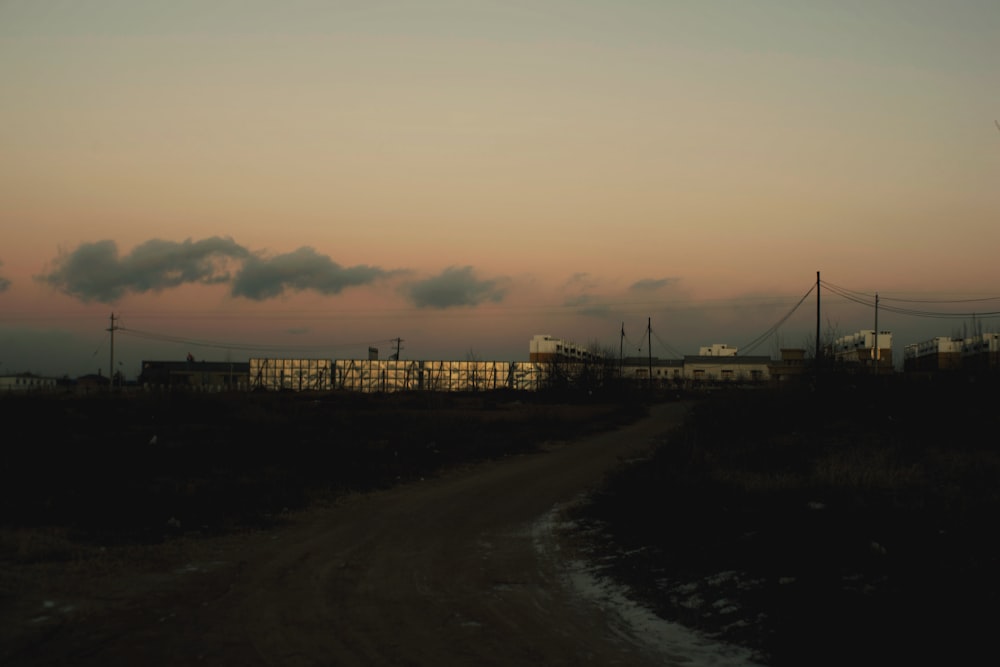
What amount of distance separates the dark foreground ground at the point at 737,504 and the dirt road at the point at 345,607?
0.89 m

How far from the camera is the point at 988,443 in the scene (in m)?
18.0

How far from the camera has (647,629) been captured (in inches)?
315

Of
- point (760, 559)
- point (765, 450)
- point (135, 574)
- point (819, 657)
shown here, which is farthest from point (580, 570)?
point (765, 450)

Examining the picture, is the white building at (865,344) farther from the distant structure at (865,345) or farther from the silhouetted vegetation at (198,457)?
the silhouetted vegetation at (198,457)

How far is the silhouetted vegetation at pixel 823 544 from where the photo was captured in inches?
272

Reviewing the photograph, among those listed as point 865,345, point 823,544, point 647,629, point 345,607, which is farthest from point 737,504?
point 865,345

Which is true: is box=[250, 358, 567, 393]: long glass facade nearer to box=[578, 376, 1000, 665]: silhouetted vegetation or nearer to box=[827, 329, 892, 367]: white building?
box=[827, 329, 892, 367]: white building

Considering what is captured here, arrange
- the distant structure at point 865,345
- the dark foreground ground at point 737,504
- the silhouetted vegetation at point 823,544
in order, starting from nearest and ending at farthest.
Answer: the silhouetted vegetation at point 823,544
the dark foreground ground at point 737,504
the distant structure at point 865,345

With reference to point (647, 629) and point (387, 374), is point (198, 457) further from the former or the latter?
point (387, 374)

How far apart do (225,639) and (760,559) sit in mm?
5915

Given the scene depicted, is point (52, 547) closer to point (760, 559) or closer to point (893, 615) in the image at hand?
point (760, 559)

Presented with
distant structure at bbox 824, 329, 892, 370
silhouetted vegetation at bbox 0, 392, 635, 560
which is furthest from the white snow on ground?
distant structure at bbox 824, 329, 892, 370

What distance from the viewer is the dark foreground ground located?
7387mm

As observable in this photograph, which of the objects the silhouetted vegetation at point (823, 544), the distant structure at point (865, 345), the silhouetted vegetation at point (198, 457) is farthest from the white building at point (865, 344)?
the silhouetted vegetation at point (823, 544)
